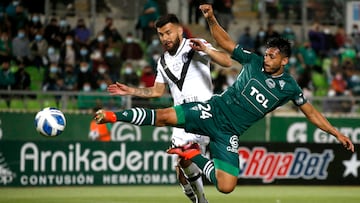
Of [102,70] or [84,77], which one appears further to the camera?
[102,70]

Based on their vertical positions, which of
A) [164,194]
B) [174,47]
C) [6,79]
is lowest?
[164,194]

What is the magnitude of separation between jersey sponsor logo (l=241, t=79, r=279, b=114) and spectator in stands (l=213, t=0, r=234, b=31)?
16.8m

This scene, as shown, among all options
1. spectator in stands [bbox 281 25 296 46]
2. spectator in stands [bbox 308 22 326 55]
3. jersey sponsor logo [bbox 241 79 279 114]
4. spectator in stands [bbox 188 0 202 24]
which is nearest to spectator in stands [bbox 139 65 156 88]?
spectator in stands [bbox 188 0 202 24]

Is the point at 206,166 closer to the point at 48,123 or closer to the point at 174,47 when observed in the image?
the point at 174,47

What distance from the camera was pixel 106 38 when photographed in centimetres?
2602

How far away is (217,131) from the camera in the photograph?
11.3 metres

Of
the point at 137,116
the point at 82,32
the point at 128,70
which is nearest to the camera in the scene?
the point at 137,116

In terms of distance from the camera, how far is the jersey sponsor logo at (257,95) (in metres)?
11.2

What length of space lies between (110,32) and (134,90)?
15024 mm

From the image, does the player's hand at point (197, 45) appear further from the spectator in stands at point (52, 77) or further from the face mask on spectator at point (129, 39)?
the face mask on spectator at point (129, 39)

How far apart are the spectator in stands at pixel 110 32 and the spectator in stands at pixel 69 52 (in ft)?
4.29

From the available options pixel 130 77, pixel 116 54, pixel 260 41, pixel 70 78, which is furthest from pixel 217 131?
pixel 260 41

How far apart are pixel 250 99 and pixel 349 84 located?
15.0 m

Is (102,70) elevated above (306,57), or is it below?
below
